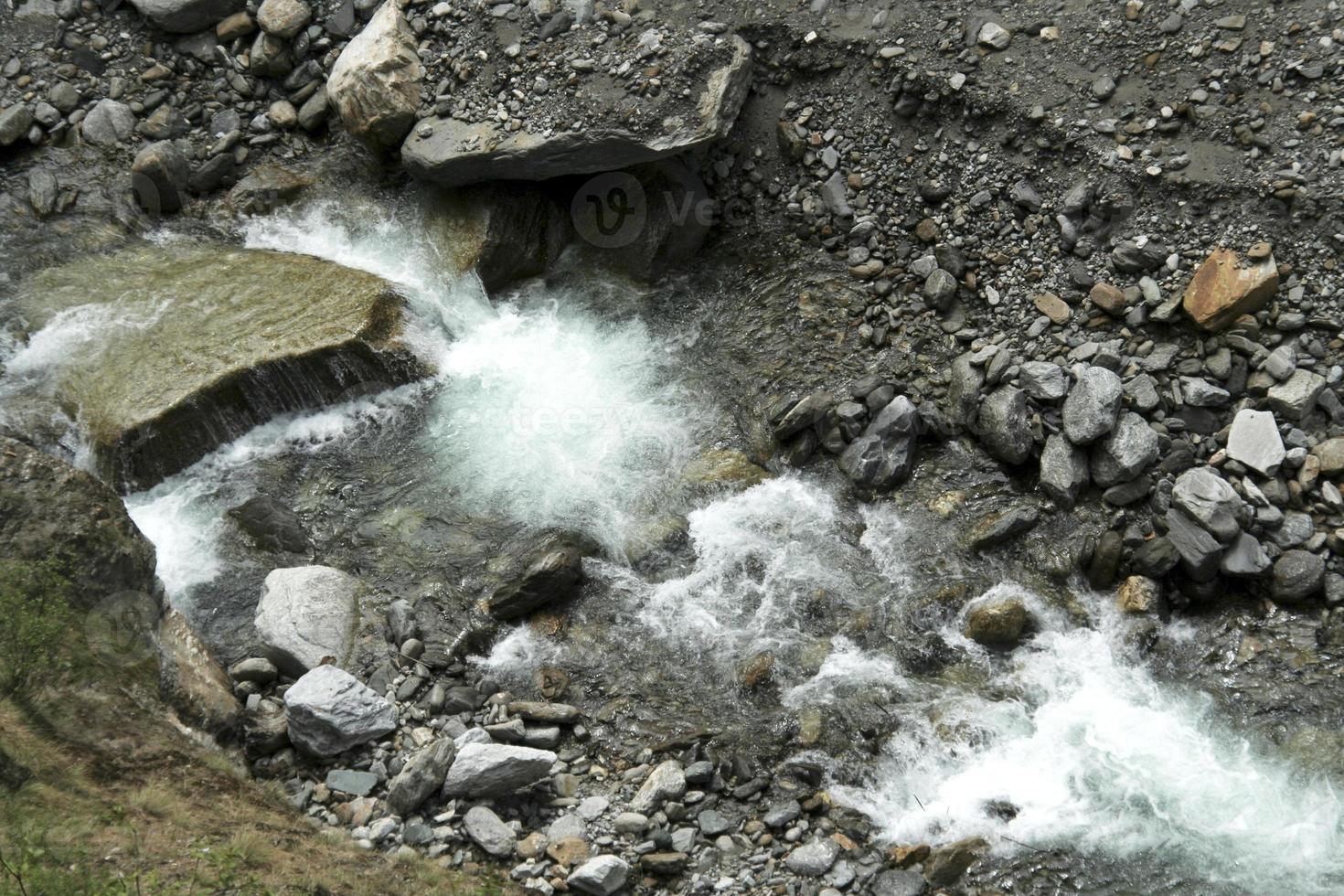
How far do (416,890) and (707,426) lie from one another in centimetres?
476

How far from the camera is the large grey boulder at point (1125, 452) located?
807 centimetres

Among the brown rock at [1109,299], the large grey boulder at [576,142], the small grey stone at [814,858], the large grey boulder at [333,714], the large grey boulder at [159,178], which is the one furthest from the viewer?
the large grey boulder at [159,178]

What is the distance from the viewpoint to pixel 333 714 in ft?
22.9

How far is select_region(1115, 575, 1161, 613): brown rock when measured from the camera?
7.77m

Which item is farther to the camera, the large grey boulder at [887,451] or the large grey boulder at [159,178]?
the large grey boulder at [159,178]

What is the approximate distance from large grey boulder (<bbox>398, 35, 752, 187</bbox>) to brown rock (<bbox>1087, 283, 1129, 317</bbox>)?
3.64 m

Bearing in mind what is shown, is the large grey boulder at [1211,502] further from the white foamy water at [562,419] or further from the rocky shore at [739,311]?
the white foamy water at [562,419]

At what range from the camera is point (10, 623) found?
6406 mm

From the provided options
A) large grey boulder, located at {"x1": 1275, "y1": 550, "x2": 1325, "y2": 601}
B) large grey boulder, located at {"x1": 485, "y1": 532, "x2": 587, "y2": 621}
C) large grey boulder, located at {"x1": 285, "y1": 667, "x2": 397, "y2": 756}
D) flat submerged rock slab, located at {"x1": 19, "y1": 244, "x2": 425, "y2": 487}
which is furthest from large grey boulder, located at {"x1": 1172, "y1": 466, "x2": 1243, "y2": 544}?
flat submerged rock slab, located at {"x1": 19, "y1": 244, "x2": 425, "y2": 487}

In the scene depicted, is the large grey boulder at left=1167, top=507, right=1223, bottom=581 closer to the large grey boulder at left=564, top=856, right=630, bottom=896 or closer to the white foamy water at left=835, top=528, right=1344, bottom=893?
the white foamy water at left=835, top=528, right=1344, bottom=893

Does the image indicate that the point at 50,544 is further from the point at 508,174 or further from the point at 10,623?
the point at 508,174

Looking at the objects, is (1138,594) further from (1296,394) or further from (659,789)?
(659,789)

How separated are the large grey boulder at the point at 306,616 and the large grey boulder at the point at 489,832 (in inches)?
68.2

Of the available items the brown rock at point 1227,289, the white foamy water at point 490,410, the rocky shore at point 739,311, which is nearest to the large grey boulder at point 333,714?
the rocky shore at point 739,311
